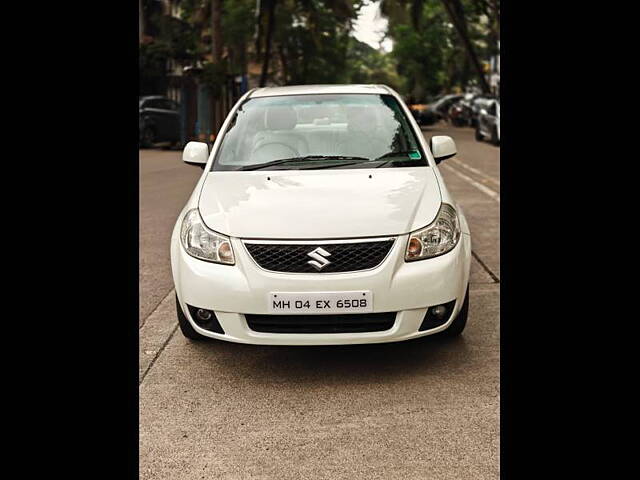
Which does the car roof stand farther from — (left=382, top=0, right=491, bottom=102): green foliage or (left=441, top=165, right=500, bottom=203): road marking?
(left=382, top=0, right=491, bottom=102): green foliage

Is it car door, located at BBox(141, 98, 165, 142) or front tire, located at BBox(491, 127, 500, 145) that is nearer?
car door, located at BBox(141, 98, 165, 142)

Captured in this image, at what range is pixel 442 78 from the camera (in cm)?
6262

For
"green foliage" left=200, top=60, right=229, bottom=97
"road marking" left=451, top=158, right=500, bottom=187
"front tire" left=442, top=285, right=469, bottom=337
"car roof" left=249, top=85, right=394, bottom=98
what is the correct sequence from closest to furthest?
"front tire" left=442, top=285, right=469, bottom=337 → "car roof" left=249, top=85, right=394, bottom=98 → "road marking" left=451, top=158, right=500, bottom=187 → "green foliage" left=200, top=60, right=229, bottom=97

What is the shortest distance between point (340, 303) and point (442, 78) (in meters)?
60.1

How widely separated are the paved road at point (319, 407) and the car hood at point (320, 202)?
32.2 inches

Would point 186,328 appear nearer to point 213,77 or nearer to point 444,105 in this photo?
point 213,77

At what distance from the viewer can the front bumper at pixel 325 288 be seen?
4461 mm

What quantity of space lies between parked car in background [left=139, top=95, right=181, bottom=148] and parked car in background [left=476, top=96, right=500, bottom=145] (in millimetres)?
9157

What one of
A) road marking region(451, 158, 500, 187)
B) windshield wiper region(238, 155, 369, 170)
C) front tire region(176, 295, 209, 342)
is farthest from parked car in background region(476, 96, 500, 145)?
front tire region(176, 295, 209, 342)

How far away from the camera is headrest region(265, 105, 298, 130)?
592cm

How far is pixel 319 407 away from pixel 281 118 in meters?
2.41
